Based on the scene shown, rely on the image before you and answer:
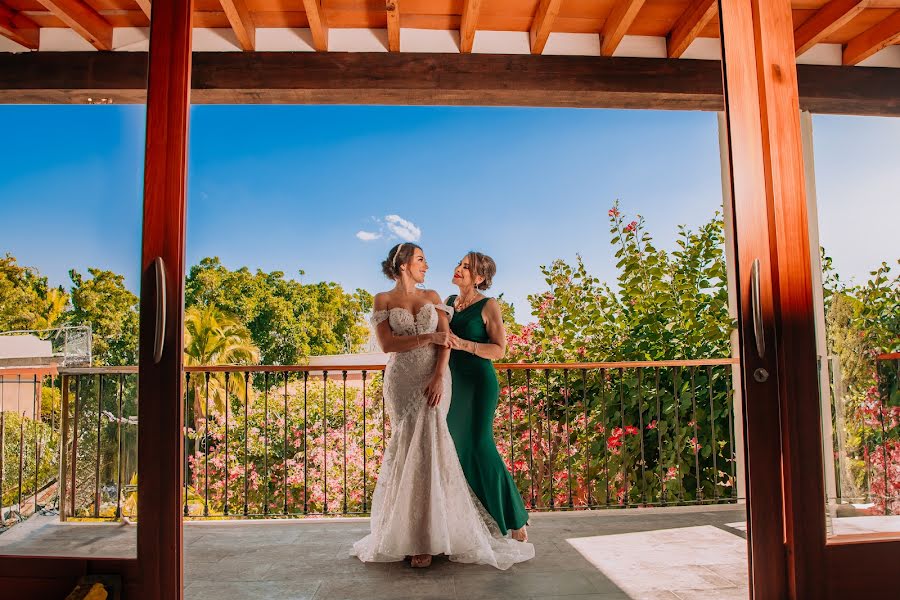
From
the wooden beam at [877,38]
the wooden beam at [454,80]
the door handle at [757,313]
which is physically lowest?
the door handle at [757,313]

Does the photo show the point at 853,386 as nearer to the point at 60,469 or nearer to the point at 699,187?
the point at 60,469

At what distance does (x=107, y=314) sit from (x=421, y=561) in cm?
179

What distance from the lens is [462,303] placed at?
366cm

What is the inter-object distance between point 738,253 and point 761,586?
38.5 inches

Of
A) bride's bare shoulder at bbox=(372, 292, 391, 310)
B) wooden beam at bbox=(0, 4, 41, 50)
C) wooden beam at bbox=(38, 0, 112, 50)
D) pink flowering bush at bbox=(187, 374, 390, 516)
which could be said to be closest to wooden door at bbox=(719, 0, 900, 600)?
bride's bare shoulder at bbox=(372, 292, 391, 310)

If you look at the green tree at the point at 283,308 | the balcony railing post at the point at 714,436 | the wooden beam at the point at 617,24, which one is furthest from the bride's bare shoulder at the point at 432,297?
the green tree at the point at 283,308

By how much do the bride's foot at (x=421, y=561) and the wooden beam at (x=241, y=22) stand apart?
A: 2.91m

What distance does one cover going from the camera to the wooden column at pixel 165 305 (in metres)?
1.80

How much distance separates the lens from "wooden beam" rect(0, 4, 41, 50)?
6.59 feet

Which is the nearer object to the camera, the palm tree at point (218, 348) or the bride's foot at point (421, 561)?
the bride's foot at point (421, 561)

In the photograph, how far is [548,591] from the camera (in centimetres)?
260

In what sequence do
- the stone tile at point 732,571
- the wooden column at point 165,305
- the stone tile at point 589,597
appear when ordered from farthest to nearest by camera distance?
the stone tile at point 732,571
the stone tile at point 589,597
the wooden column at point 165,305

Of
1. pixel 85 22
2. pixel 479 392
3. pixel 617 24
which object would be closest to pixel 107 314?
pixel 85 22

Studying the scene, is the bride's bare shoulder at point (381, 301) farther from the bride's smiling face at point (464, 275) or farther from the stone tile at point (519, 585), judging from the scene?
the stone tile at point (519, 585)
